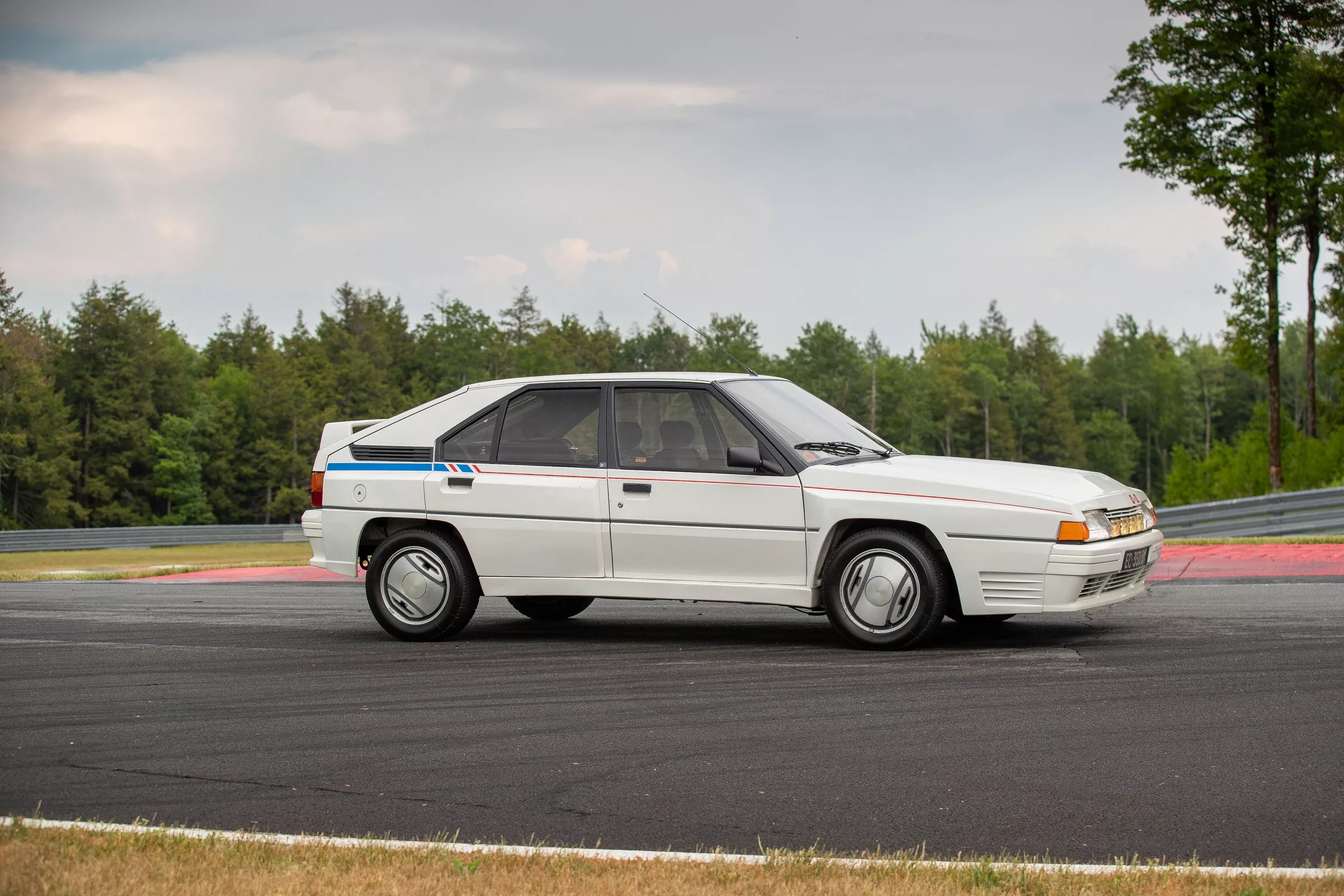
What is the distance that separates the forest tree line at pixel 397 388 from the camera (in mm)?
92688

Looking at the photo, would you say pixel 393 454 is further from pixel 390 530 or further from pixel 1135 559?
pixel 1135 559

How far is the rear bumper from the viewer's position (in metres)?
9.73

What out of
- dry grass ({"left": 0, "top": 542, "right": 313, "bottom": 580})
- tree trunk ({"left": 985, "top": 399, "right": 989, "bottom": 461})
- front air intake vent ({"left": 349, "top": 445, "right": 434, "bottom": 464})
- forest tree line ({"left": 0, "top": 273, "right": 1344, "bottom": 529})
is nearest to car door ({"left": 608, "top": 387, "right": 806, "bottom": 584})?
front air intake vent ({"left": 349, "top": 445, "right": 434, "bottom": 464})

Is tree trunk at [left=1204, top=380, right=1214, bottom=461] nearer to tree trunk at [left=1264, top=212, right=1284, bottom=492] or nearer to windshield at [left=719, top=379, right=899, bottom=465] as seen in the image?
tree trunk at [left=1264, top=212, right=1284, bottom=492]

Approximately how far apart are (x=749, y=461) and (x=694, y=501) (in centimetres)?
46

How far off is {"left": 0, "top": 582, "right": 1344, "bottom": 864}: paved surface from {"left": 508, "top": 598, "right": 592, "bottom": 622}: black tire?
0.35 metres

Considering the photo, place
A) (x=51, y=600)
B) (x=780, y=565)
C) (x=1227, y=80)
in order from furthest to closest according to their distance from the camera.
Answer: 1. (x=1227, y=80)
2. (x=51, y=600)
3. (x=780, y=565)

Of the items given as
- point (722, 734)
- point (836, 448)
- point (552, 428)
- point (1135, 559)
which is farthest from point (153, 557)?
point (722, 734)

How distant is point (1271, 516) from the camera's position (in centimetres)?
2047

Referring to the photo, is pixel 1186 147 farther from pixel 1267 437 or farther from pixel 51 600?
pixel 51 600

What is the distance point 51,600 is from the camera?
13.7 m

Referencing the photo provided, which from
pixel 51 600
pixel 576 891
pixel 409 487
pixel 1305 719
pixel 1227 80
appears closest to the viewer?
pixel 576 891

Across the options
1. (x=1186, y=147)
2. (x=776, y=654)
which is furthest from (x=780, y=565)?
(x=1186, y=147)

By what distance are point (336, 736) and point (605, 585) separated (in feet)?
9.23
